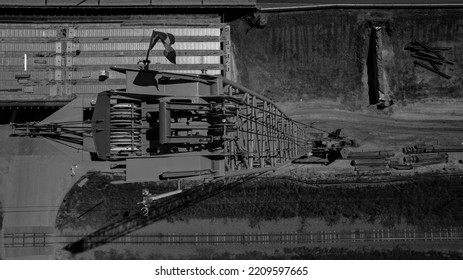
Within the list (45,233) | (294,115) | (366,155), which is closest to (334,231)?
(366,155)

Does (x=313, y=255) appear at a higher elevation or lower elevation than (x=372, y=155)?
lower

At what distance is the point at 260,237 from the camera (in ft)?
160

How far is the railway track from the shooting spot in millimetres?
48000

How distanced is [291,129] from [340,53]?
50.5 ft

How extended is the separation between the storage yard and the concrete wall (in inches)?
7.2

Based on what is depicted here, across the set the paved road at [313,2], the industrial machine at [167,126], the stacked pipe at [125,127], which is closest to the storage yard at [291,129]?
the paved road at [313,2]

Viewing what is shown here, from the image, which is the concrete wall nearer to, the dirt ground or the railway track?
the dirt ground

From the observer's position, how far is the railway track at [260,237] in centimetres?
4800

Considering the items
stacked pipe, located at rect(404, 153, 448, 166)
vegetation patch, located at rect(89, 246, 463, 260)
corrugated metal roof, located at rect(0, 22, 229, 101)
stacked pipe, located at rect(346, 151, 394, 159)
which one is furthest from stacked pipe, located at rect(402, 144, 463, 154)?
corrugated metal roof, located at rect(0, 22, 229, 101)

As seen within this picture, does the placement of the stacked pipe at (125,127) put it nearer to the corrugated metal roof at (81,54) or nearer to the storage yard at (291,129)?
the storage yard at (291,129)

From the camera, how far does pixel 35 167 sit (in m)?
49.5

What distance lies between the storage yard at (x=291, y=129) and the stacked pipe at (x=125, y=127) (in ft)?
61.0

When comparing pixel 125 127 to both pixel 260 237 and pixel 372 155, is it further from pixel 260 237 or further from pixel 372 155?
pixel 372 155

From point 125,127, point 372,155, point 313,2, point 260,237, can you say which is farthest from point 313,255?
point 313,2
